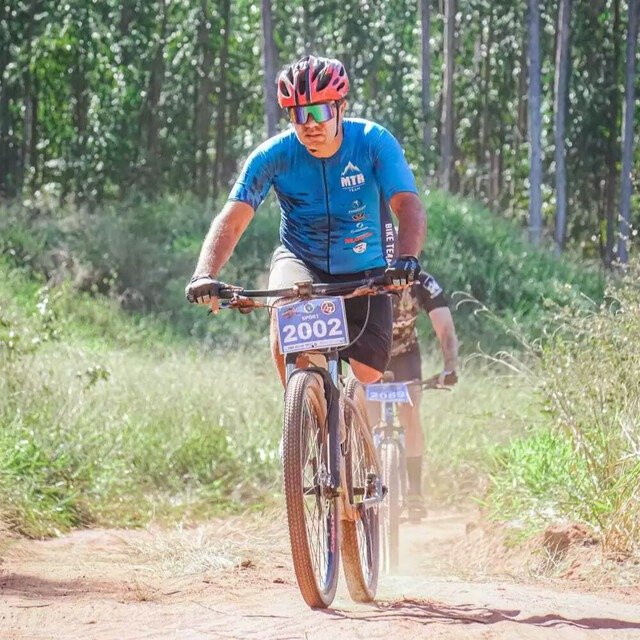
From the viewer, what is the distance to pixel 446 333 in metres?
8.71

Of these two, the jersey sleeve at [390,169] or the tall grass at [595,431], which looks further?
the tall grass at [595,431]

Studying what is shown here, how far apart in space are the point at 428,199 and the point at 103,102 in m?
10.4

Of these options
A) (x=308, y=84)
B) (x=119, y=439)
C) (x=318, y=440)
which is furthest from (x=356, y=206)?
(x=119, y=439)

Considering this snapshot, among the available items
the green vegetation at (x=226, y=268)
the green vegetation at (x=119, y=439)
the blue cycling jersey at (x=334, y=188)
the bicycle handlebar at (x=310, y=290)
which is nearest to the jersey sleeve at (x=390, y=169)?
the blue cycling jersey at (x=334, y=188)

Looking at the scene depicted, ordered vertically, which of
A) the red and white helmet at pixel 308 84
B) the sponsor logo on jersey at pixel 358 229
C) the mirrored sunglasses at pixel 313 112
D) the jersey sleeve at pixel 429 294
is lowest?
the jersey sleeve at pixel 429 294

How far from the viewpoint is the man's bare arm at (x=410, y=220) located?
5.59 m

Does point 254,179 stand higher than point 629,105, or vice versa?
point 629,105

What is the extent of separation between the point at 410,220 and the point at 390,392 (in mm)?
2742

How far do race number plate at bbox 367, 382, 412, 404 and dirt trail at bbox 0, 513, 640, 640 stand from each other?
1104mm

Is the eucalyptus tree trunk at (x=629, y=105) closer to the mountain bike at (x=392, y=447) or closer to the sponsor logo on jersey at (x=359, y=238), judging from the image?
the mountain bike at (x=392, y=447)

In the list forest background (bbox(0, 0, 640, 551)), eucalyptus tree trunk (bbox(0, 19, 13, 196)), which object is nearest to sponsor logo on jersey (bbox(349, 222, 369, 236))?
forest background (bbox(0, 0, 640, 551))

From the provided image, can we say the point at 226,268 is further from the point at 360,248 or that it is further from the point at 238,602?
the point at 238,602

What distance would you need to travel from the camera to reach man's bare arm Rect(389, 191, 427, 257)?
5.59 m

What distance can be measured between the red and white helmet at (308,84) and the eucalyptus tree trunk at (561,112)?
78.2 feet
